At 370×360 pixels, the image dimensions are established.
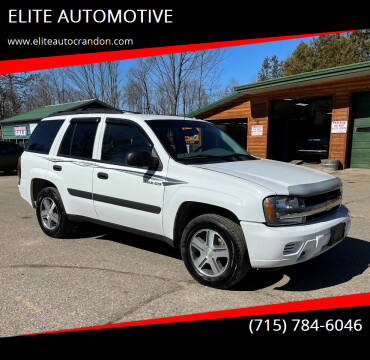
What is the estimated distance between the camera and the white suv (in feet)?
10.2

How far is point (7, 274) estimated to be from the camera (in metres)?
3.86

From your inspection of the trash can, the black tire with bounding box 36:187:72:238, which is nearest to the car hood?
the black tire with bounding box 36:187:72:238

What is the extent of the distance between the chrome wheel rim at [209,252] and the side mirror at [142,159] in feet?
3.00

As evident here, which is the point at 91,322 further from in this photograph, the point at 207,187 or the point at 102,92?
the point at 102,92

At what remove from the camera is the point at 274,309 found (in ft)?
10.1

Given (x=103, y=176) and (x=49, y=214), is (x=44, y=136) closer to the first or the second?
(x=49, y=214)

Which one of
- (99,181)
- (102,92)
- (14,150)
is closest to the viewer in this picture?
(99,181)

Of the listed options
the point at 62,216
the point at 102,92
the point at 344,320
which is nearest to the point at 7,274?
the point at 62,216

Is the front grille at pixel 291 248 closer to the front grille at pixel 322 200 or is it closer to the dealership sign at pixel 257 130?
the front grille at pixel 322 200

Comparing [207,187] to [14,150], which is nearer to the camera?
[207,187]

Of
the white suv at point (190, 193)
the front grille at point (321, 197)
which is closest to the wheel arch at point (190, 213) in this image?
the white suv at point (190, 193)

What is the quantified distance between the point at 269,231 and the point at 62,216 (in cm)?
325

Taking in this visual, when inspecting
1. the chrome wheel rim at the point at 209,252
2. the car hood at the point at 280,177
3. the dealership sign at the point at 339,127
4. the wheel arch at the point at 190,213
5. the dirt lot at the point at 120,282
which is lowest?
the dirt lot at the point at 120,282

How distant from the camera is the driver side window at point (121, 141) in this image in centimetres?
413
